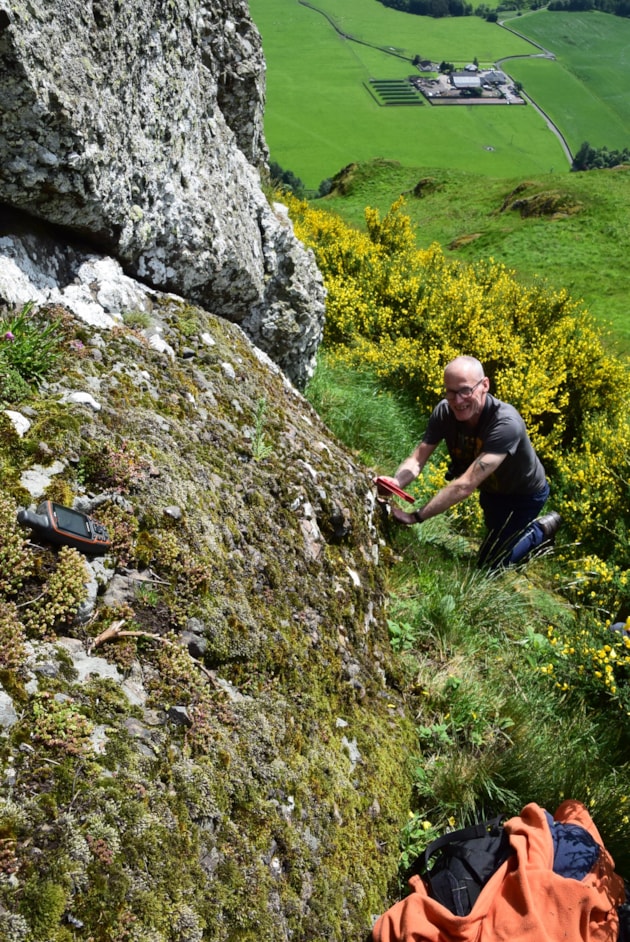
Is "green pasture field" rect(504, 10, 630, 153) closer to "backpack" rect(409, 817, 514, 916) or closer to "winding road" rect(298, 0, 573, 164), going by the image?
"winding road" rect(298, 0, 573, 164)

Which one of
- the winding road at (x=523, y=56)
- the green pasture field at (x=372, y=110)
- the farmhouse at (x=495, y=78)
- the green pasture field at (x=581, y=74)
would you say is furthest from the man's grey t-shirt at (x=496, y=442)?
the farmhouse at (x=495, y=78)

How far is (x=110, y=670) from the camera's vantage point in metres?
2.09

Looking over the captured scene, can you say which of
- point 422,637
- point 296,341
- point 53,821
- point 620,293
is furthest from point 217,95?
point 620,293

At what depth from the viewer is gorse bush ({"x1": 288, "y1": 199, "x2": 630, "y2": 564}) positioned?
7.80 meters

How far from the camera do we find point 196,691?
7.45ft

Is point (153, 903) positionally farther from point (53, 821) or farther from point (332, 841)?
point (332, 841)

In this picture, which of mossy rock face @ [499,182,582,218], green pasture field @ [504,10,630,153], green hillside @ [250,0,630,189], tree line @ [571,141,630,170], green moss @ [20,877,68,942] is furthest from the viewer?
green pasture field @ [504,10,630,153]

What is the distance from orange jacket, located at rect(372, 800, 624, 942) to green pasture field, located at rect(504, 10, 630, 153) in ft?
366

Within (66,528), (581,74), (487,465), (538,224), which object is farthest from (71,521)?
(581,74)

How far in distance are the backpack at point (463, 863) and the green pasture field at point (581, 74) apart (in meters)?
112

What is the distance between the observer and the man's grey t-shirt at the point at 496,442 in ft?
15.7

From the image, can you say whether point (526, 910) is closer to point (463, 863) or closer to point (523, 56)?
point (463, 863)

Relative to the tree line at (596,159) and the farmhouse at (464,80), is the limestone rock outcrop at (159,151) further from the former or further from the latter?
the farmhouse at (464,80)

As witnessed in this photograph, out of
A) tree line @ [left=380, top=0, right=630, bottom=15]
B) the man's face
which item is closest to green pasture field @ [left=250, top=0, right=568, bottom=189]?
tree line @ [left=380, top=0, right=630, bottom=15]
